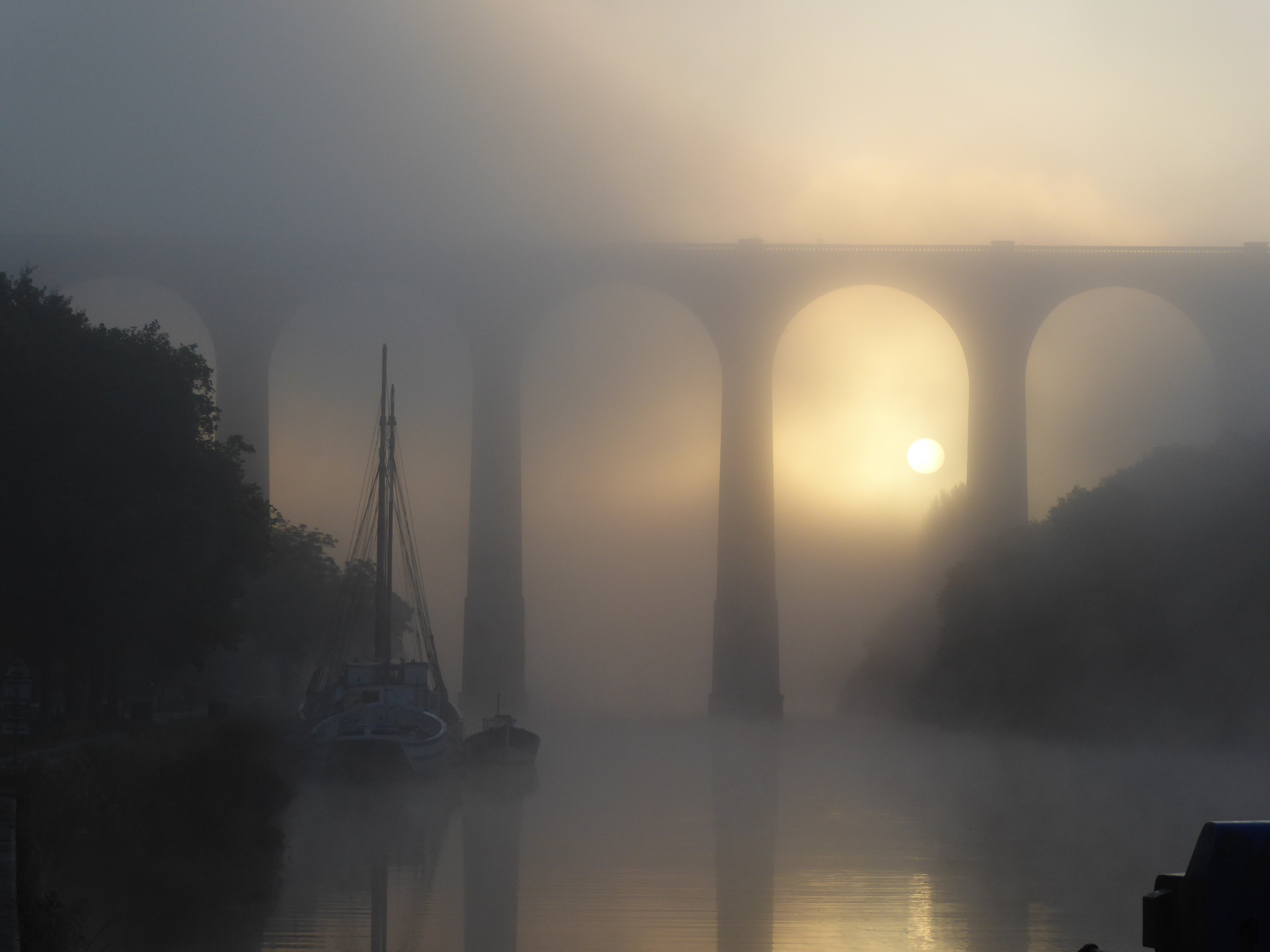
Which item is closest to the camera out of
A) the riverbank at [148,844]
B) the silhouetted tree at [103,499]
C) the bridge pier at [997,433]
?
the riverbank at [148,844]

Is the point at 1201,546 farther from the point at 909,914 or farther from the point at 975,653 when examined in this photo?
the point at 909,914

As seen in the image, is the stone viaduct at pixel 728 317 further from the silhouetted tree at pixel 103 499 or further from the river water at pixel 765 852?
the silhouetted tree at pixel 103 499

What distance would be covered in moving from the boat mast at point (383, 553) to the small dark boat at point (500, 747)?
2.87 metres

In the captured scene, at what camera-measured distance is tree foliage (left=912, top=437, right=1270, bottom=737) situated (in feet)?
109

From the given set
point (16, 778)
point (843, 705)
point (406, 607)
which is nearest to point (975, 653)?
point (843, 705)

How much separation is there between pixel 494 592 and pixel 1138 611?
2550 cm

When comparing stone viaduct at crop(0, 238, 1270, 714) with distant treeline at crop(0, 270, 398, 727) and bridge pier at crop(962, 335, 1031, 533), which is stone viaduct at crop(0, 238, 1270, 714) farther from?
distant treeline at crop(0, 270, 398, 727)

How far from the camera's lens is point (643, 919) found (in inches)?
619

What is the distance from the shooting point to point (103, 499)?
2248 cm

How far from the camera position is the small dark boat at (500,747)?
111 ft

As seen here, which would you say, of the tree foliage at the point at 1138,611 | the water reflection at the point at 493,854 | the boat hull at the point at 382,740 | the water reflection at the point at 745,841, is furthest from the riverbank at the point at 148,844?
the tree foliage at the point at 1138,611

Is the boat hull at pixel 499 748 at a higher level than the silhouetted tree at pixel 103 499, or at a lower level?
lower

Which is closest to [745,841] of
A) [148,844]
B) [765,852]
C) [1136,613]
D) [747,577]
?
[765,852]

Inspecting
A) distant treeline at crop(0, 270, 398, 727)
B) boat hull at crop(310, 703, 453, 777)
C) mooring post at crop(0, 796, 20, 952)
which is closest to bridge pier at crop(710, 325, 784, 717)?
boat hull at crop(310, 703, 453, 777)
